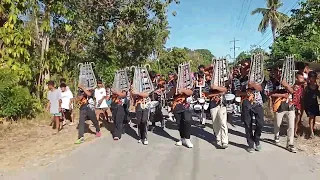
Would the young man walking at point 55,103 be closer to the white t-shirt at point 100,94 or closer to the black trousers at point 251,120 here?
the white t-shirt at point 100,94

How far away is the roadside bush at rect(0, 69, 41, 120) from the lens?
10884 millimetres

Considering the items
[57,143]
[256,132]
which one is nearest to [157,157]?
[256,132]

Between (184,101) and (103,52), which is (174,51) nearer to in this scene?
(103,52)

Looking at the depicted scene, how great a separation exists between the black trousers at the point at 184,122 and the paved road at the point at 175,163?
34 centimetres

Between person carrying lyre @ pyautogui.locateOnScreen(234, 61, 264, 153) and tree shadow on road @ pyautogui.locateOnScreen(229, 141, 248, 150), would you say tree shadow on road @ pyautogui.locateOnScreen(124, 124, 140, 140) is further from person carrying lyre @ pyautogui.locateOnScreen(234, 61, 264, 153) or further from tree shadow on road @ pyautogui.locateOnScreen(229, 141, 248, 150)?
person carrying lyre @ pyautogui.locateOnScreen(234, 61, 264, 153)

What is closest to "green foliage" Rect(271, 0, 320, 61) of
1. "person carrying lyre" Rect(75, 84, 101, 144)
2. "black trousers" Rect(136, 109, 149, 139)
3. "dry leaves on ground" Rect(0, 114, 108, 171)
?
"black trousers" Rect(136, 109, 149, 139)

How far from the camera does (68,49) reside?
52.1 feet

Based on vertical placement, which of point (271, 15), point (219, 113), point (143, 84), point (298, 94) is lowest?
point (219, 113)

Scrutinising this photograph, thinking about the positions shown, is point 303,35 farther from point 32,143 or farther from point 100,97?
point 32,143

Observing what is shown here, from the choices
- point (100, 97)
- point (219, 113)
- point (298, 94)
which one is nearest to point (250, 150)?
point (219, 113)

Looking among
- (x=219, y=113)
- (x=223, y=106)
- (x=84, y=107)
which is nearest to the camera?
(x=219, y=113)

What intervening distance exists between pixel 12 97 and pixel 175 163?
252 inches

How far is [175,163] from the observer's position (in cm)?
693

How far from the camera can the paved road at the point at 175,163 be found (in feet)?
20.3
